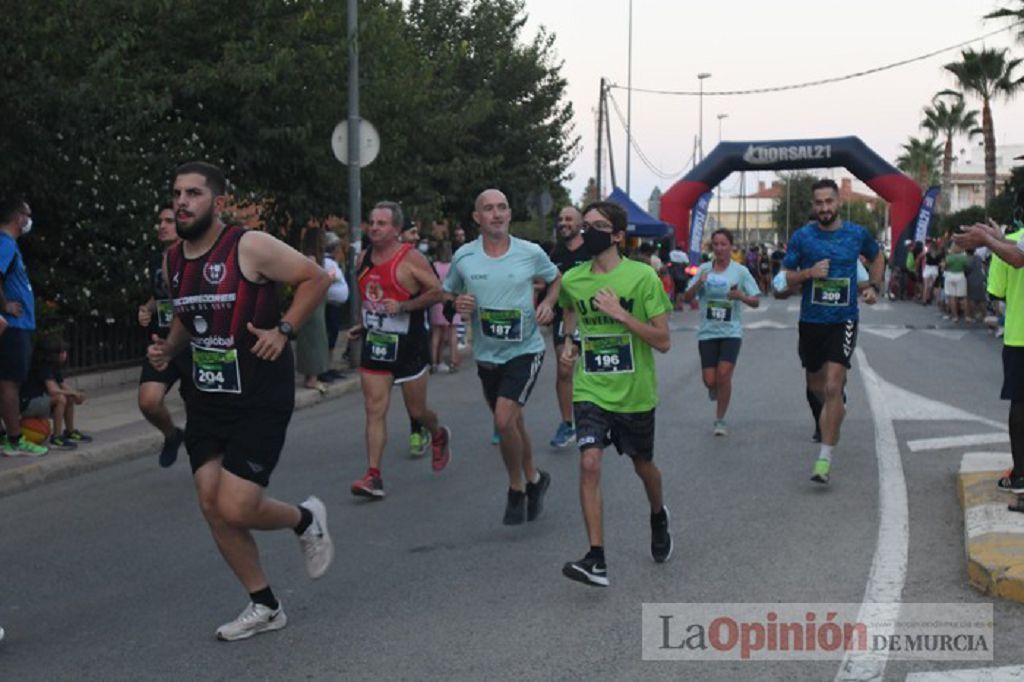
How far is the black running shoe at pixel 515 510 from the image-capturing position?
7.77m

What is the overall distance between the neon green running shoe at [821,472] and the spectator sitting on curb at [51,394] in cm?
571

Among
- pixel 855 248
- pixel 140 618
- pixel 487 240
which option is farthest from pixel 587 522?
pixel 855 248

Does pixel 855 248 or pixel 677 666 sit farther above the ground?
pixel 855 248

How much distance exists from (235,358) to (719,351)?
6577mm

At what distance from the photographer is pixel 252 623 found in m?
5.57

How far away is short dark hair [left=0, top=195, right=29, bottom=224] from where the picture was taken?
9352mm

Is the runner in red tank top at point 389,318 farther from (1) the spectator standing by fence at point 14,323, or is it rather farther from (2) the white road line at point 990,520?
(2) the white road line at point 990,520

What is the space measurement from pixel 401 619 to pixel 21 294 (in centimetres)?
530

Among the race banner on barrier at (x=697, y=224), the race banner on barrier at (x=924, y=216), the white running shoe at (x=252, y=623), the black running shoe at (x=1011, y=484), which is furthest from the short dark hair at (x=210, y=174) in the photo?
the race banner on barrier at (x=924, y=216)

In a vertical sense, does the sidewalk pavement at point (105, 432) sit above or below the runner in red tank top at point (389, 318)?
below

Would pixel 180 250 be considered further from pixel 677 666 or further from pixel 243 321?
pixel 677 666

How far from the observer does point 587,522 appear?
6199mm

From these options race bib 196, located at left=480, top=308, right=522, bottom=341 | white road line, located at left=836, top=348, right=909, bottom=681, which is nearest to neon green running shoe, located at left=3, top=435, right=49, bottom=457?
race bib 196, located at left=480, top=308, right=522, bottom=341

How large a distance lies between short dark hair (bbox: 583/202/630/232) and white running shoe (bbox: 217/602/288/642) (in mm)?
2446
